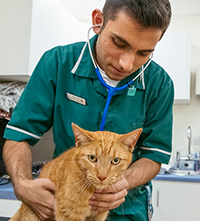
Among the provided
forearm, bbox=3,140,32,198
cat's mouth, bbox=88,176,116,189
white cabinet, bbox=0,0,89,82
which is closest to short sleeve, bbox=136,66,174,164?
cat's mouth, bbox=88,176,116,189

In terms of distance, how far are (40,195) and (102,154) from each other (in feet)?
0.77

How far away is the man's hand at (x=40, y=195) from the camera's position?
93 cm

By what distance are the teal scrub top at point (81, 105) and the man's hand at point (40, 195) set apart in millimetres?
215

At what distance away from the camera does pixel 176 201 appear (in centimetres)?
279

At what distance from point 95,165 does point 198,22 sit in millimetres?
3620

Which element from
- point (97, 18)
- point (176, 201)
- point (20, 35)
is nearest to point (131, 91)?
point (97, 18)

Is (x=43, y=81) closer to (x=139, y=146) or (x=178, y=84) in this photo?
(x=139, y=146)

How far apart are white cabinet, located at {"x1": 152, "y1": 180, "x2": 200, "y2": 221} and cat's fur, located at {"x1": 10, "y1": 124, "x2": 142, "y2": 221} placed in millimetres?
1988

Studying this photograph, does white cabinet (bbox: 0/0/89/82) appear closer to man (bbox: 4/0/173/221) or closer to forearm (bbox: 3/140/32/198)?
man (bbox: 4/0/173/221)

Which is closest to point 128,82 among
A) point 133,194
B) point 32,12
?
point 133,194

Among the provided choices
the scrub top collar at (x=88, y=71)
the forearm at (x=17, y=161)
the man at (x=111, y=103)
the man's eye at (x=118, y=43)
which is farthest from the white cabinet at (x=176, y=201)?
the man's eye at (x=118, y=43)

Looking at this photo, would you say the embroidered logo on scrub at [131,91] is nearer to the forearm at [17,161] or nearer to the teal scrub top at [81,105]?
the teal scrub top at [81,105]

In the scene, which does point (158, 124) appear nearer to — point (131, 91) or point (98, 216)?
point (131, 91)

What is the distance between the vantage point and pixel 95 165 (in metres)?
0.90
